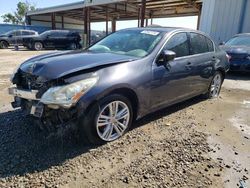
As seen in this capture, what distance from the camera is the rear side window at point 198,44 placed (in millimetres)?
4555

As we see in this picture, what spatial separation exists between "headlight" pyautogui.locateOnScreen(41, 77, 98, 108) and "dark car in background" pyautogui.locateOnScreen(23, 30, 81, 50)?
65.4 ft

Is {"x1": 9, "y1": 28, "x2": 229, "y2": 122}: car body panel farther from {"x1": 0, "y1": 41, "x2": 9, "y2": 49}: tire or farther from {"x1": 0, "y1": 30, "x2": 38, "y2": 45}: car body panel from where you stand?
{"x1": 0, "y1": 41, "x2": 9, "y2": 49}: tire

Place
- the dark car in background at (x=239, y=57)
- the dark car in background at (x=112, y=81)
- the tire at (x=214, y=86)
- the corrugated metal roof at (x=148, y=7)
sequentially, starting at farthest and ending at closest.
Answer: the corrugated metal roof at (x=148, y=7) < the dark car in background at (x=239, y=57) < the tire at (x=214, y=86) < the dark car in background at (x=112, y=81)

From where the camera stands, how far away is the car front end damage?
2756 mm

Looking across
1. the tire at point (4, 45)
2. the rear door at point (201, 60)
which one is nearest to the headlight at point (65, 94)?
the rear door at point (201, 60)

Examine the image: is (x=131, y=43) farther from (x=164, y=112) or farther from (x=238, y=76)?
(x=238, y=76)

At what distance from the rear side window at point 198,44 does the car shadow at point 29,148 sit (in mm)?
1887

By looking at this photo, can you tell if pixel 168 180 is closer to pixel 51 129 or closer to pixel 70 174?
pixel 70 174

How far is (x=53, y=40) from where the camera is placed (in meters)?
21.9

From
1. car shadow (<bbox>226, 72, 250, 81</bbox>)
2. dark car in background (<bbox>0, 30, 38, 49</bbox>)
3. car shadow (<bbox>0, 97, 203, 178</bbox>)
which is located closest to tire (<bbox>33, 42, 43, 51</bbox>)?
dark car in background (<bbox>0, 30, 38, 49</bbox>)

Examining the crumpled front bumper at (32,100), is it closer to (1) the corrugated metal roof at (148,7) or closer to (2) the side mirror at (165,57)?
(2) the side mirror at (165,57)

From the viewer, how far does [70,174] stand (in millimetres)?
2609

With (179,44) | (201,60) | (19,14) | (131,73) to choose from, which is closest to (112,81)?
(131,73)

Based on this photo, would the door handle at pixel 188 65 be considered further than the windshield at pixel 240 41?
No
